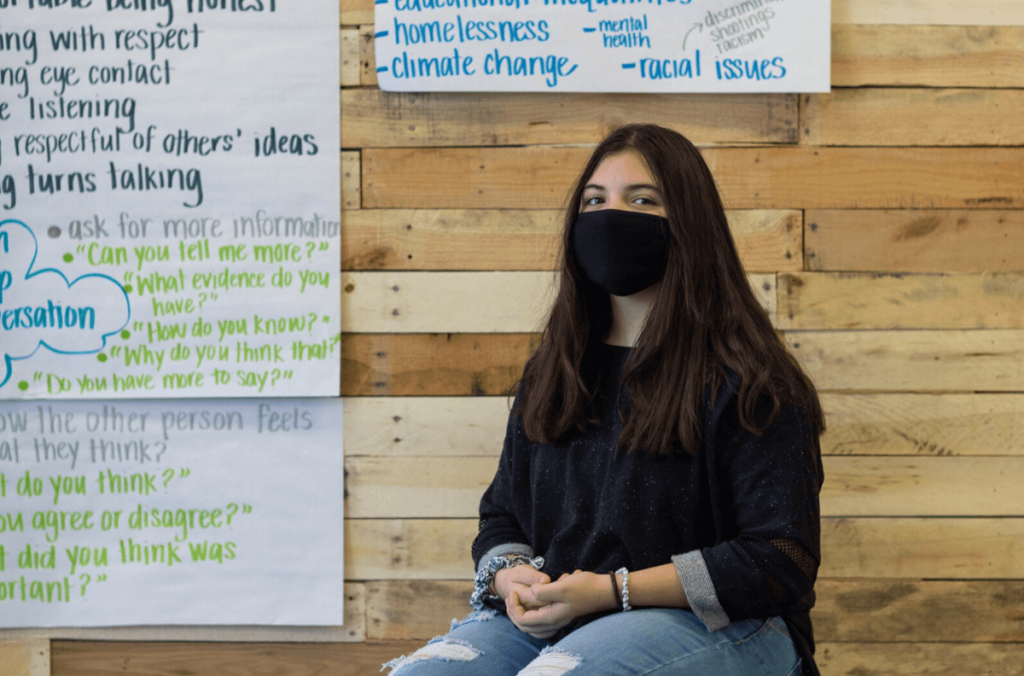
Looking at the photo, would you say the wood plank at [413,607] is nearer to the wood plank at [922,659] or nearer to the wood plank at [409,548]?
the wood plank at [409,548]

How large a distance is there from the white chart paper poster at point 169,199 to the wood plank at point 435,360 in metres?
0.04

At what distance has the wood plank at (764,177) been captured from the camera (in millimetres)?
1517

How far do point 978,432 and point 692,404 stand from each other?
2.60ft

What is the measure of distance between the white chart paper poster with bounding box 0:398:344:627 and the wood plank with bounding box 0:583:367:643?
27 millimetres

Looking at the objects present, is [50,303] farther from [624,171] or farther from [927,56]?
[927,56]

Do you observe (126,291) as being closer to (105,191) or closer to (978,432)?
(105,191)

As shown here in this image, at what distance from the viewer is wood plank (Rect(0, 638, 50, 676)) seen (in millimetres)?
1571

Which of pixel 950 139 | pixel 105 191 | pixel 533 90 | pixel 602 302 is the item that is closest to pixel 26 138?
pixel 105 191

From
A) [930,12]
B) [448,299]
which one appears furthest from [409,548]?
[930,12]

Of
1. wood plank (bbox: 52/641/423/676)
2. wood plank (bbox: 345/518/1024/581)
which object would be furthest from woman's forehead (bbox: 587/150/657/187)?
wood plank (bbox: 52/641/423/676)

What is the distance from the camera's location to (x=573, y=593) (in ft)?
3.33

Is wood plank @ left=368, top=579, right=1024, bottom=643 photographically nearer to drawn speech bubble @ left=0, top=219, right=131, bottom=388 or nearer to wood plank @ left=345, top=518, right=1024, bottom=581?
wood plank @ left=345, top=518, right=1024, bottom=581

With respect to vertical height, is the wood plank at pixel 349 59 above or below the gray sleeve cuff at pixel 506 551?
above

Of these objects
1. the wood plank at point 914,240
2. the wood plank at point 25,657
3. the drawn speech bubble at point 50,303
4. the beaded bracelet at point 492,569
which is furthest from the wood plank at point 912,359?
the wood plank at point 25,657
